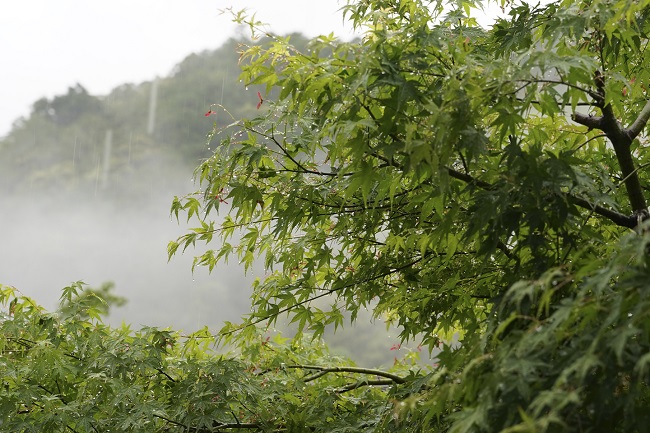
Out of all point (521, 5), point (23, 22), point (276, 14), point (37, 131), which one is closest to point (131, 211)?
point (37, 131)

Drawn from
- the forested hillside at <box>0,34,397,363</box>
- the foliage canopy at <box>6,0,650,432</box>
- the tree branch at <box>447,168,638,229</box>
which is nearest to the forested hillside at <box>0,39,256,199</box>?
the forested hillside at <box>0,34,397,363</box>

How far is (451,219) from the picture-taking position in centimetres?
242

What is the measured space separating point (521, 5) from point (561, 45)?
1232 millimetres

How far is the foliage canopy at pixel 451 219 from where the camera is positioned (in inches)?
65.0

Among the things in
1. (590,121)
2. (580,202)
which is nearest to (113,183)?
(590,121)

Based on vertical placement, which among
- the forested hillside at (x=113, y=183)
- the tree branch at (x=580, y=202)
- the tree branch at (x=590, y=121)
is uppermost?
the forested hillside at (x=113, y=183)

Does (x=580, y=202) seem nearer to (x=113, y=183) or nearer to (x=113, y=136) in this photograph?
(x=113, y=183)

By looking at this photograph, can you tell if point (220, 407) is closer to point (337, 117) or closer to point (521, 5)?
point (337, 117)

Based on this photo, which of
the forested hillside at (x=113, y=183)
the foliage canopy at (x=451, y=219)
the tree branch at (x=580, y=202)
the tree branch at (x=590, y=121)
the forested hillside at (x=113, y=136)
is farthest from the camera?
the forested hillside at (x=113, y=136)

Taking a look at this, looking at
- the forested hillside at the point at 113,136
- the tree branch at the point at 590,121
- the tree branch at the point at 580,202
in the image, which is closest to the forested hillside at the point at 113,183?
the forested hillside at the point at 113,136

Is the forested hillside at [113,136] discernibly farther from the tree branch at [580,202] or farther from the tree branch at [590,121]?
the tree branch at [580,202]

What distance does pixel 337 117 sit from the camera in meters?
2.37

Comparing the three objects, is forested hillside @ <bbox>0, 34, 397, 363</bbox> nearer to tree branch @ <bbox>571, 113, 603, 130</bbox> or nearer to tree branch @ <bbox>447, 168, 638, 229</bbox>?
tree branch @ <bbox>571, 113, 603, 130</bbox>

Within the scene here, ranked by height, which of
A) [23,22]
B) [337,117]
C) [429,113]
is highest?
[23,22]
